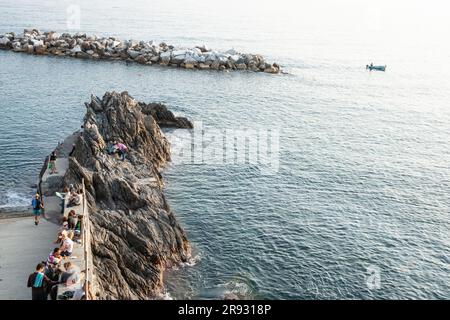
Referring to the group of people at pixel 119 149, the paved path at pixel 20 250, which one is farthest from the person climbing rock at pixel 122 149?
the paved path at pixel 20 250

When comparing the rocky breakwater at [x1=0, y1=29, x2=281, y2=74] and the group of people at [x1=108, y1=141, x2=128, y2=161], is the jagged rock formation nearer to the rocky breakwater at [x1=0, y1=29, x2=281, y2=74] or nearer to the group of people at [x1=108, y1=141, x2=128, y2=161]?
the group of people at [x1=108, y1=141, x2=128, y2=161]

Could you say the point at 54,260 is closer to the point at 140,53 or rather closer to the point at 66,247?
the point at 66,247

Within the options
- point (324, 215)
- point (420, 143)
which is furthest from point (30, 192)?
point (420, 143)

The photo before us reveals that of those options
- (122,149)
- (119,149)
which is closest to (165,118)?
(122,149)

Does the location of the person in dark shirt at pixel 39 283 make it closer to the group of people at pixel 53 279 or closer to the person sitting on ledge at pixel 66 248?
the group of people at pixel 53 279
